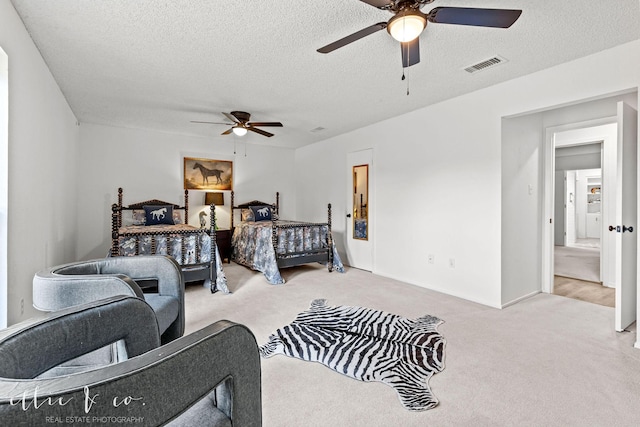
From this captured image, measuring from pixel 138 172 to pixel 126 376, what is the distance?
5.93m

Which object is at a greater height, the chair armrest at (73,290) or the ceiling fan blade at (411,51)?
the ceiling fan blade at (411,51)

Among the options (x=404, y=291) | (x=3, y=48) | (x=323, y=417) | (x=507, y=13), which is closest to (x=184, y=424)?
(x=323, y=417)

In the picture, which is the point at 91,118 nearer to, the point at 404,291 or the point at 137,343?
the point at 137,343

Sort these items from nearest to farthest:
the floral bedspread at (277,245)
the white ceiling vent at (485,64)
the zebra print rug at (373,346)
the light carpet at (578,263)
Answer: the zebra print rug at (373,346)
the white ceiling vent at (485,64)
the floral bedspread at (277,245)
the light carpet at (578,263)

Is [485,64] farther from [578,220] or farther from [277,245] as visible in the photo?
[578,220]

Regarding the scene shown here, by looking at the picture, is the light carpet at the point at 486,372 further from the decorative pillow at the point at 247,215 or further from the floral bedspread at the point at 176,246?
the decorative pillow at the point at 247,215

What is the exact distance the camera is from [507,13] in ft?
5.51

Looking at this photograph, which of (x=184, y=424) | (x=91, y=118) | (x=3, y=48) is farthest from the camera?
(x=91, y=118)

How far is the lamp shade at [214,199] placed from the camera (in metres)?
6.24

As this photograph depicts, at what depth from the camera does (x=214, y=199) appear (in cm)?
627

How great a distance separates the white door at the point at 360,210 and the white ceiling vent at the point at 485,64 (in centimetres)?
228

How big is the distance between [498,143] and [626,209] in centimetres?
127

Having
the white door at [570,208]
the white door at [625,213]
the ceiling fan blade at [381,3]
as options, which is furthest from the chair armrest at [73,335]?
the white door at [570,208]

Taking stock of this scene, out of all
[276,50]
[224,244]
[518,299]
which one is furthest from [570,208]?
[276,50]
